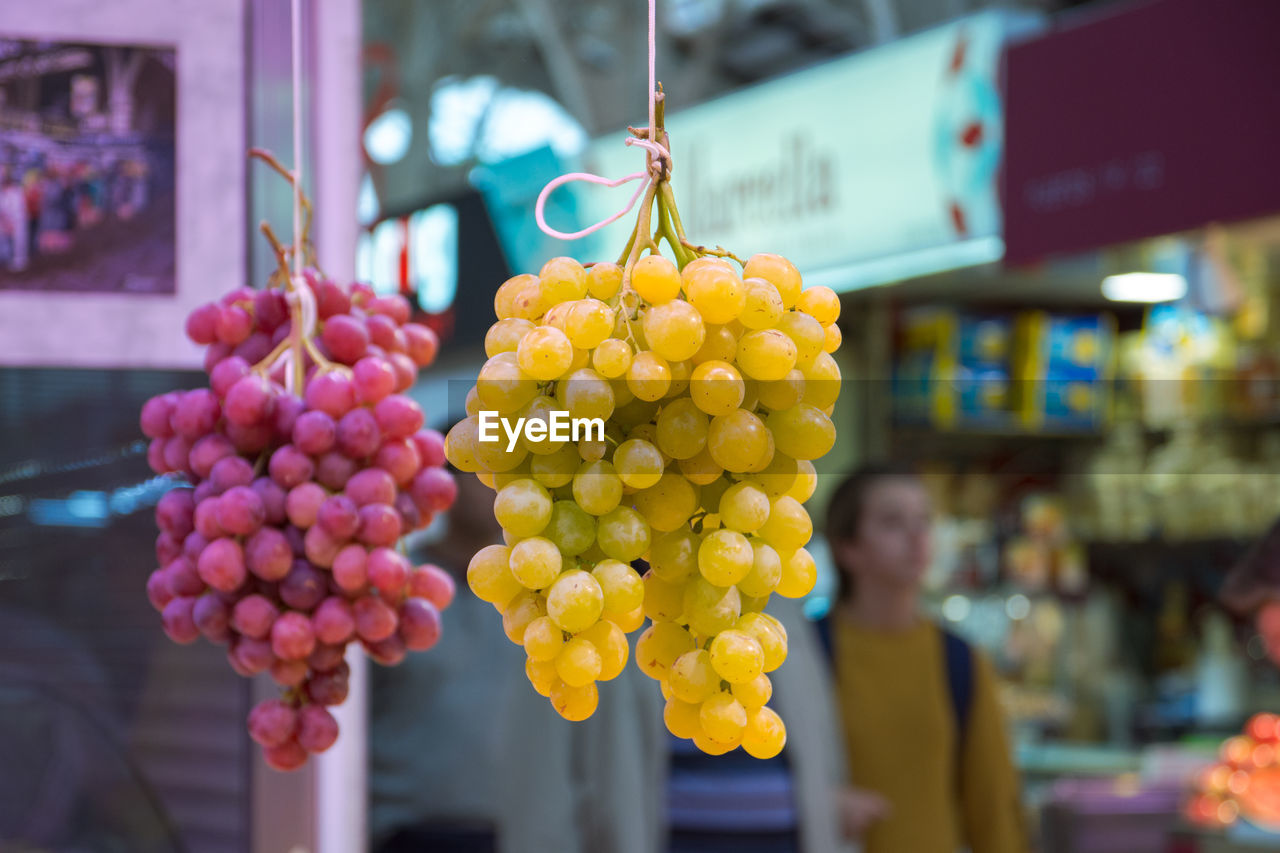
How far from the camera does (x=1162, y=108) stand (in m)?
2.36

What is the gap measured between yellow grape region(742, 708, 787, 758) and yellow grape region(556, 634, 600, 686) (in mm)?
Result: 84

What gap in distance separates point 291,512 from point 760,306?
390 mm

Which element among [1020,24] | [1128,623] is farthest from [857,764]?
[1128,623]

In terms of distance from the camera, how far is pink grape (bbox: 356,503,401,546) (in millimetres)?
870

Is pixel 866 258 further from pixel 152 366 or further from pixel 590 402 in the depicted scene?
pixel 590 402

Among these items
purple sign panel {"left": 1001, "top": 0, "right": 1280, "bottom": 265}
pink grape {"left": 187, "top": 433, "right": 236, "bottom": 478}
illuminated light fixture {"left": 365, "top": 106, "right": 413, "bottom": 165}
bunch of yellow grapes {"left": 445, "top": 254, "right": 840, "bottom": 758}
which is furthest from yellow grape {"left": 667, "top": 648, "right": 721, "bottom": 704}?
illuminated light fixture {"left": 365, "top": 106, "right": 413, "bottom": 165}

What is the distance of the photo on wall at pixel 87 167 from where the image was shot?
125 cm

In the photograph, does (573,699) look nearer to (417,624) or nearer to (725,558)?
(725,558)

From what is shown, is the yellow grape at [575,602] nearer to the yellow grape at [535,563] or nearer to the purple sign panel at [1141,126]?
the yellow grape at [535,563]

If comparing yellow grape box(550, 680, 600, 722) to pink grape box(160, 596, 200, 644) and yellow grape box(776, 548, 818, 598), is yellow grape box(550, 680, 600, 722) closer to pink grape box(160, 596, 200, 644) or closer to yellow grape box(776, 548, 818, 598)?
yellow grape box(776, 548, 818, 598)

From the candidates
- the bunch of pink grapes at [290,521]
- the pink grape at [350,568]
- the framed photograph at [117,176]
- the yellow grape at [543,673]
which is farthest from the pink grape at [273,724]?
A: the framed photograph at [117,176]

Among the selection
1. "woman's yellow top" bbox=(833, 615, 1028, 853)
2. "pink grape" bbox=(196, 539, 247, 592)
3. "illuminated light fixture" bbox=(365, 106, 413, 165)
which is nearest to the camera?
"pink grape" bbox=(196, 539, 247, 592)

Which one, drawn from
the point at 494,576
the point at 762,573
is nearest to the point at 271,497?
the point at 494,576

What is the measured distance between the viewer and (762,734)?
646mm
